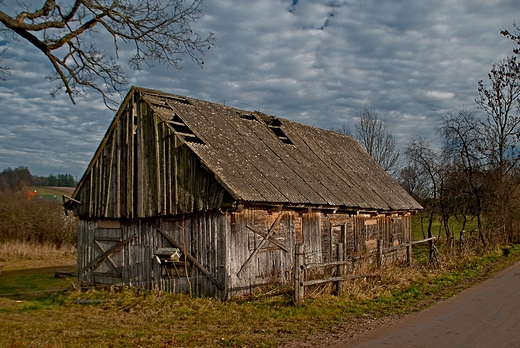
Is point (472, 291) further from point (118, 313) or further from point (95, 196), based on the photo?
point (95, 196)

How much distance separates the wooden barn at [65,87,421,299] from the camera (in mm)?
12602

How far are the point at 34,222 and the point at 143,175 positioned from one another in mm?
20420

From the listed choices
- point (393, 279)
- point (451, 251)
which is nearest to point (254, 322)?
point (393, 279)

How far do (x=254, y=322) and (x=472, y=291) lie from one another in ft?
21.6

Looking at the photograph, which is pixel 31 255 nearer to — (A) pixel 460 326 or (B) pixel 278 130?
(B) pixel 278 130

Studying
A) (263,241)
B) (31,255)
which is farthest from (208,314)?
(31,255)

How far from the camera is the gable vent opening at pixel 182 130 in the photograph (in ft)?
45.4

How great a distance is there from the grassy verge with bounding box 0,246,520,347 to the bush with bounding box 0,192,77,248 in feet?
55.4

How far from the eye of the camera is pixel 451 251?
60.8 ft

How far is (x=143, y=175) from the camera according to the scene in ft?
46.3

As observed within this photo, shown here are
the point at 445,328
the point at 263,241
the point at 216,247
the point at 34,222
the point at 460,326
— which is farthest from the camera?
the point at 34,222

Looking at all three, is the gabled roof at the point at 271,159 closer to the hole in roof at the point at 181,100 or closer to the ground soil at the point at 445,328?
the hole in roof at the point at 181,100

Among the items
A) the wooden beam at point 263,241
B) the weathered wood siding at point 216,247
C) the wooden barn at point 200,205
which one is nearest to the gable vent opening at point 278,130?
the wooden barn at point 200,205

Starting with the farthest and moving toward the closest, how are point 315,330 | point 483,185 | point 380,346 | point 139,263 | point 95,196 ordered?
point 483,185 → point 95,196 → point 139,263 → point 315,330 → point 380,346
